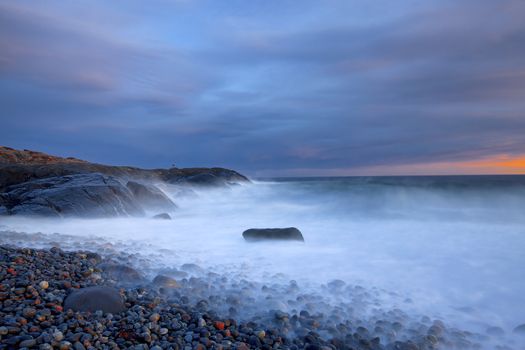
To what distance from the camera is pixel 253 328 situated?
360 centimetres

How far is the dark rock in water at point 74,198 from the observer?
386 inches

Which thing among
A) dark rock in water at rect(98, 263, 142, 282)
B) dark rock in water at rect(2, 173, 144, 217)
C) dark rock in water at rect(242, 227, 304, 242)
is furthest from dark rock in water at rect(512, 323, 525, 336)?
dark rock in water at rect(2, 173, 144, 217)

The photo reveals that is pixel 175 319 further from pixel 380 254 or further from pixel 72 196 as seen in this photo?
pixel 72 196

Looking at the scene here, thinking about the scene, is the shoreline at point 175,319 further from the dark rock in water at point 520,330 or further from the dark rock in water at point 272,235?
the dark rock in water at point 272,235

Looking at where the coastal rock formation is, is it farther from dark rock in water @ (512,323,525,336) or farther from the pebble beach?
dark rock in water @ (512,323,525,336)

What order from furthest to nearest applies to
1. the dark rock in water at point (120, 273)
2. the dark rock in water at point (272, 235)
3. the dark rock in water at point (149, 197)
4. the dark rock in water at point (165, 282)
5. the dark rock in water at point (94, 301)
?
1. the dark rock in water at point (149, 197)
2. the dark rock in water at point (272, 235)
3. the dark rock in water at point (120, 273)
4. the dark rock in water at point (165, 282)
5. the dark rock in water at point (94, 301)

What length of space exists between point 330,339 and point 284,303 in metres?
0.96

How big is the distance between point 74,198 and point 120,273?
6578mm

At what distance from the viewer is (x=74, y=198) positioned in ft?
33.9

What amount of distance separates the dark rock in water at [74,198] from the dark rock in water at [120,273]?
5.74m

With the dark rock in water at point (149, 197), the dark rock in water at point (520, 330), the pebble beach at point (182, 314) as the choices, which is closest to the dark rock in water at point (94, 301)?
the pebble beach at point (182, 314)

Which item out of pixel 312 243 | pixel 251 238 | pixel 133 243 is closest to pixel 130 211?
pixel 133 243

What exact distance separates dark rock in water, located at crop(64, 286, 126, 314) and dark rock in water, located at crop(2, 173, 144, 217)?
710 centimetres

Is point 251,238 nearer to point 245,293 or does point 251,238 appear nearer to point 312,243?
point 312,243
